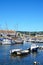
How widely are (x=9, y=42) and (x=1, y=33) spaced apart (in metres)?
42.2

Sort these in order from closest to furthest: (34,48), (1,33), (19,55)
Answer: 1. (19,55)
2. (34,48)
3. (1,33)

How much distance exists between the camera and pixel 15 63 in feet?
139

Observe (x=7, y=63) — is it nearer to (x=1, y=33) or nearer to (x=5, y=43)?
(x=5, y=43)

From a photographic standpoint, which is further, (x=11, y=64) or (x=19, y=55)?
(x=19, y=55)

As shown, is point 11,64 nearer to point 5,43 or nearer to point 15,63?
point 15,63

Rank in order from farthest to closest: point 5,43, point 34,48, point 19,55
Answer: point 5,43 → point 34,48 → point 19,55

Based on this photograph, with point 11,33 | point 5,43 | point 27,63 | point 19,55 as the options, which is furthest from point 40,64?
point 11,33

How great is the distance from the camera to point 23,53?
57.6 m

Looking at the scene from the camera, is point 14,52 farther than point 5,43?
No

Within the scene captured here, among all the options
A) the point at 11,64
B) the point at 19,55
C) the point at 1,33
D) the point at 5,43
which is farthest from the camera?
the point at 1,33

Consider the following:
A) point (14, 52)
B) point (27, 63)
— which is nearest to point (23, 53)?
point (14, 52)

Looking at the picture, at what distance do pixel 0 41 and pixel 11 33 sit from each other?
50.4 metres

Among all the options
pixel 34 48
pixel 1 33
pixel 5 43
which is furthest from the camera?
pixel 1 33

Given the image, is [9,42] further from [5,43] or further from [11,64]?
[11,64]
